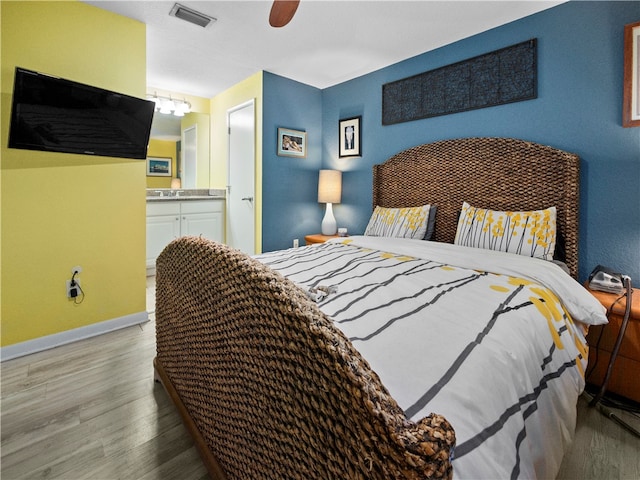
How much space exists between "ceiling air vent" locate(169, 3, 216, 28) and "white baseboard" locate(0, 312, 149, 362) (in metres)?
2.49

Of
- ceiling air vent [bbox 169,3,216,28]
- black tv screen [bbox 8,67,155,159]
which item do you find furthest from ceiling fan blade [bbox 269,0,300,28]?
black tv screen [bbox 8,67,155,159]

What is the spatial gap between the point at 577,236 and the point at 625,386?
3.15ft

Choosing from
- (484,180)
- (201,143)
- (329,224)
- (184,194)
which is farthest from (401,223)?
(201,143)

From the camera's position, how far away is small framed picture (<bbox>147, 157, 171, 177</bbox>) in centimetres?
443

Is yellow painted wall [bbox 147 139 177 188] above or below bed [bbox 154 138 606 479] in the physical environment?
above

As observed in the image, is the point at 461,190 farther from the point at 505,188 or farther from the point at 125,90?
the point at 125,90

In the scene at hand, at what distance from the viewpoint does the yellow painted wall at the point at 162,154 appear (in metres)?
4.41

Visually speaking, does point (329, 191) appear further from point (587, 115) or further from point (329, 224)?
point (587, 115)

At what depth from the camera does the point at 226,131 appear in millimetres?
4344

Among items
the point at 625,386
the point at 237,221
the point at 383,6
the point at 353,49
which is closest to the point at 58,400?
the point at 237,221

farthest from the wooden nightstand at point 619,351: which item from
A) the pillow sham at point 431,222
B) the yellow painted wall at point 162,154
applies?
the yellow painted wall at point 162,154

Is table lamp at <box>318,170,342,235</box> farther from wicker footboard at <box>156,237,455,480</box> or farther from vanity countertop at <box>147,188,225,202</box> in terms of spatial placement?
wicker footboard at <box>156,237,455,480</box>

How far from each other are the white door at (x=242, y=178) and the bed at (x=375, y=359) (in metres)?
1.97

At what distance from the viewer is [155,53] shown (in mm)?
3219
